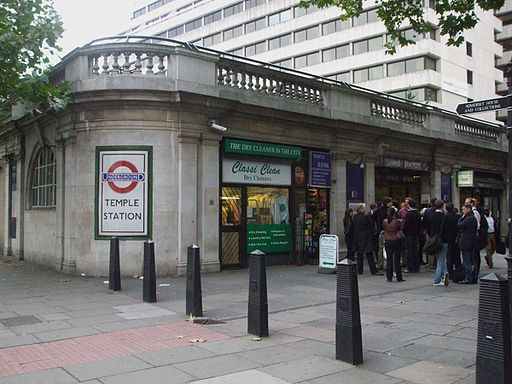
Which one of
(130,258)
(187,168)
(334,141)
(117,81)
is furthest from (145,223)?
(334,141)

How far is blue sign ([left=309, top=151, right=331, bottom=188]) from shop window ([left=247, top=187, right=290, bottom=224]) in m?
1.10

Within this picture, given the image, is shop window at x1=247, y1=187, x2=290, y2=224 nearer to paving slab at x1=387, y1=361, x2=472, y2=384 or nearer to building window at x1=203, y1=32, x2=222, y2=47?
paving slab at x1=387, y1=361, x2=472, y2=384

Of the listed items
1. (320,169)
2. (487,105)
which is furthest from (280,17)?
(487,105)

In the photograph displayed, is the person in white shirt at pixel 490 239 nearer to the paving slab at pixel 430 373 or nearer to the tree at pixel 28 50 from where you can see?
the paving slab at pixel 430 373

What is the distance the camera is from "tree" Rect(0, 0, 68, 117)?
11.3 metres

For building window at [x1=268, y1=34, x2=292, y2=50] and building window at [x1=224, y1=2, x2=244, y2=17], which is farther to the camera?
building window at [x1=224, y1=2, x2=244, y2=17]

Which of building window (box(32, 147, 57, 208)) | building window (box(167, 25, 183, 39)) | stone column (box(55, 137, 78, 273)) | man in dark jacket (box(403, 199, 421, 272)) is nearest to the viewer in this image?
stone column (box(55, 137, 78, 273))

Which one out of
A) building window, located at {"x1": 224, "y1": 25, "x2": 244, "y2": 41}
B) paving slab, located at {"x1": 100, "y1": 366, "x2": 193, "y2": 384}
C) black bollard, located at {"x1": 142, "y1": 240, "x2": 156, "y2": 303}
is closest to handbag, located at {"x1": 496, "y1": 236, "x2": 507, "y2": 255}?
black bollard, located at {"x1": 142, "y1": 240, "x2": 156, "y2": 303}

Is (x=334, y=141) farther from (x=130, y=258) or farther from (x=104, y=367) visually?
(x=104, y=367)

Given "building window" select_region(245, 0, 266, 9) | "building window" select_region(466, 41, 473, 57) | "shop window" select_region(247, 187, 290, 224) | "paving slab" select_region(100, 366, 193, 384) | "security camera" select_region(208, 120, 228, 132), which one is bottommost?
"paving slab" select_region(100, 366, 193, 384)

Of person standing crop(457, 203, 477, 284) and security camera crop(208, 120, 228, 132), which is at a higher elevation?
security camera crop(208, 120, 228, 132)

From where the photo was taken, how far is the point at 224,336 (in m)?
6.78

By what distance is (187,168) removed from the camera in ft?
42.0

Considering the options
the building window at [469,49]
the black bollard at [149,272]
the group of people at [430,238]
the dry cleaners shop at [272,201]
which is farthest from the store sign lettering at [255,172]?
the building window at [469,49]
